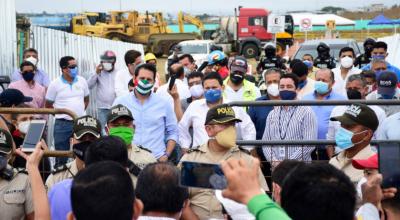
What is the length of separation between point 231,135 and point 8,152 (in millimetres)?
1803

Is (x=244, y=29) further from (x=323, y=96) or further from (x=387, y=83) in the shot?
(x=387, y=83)

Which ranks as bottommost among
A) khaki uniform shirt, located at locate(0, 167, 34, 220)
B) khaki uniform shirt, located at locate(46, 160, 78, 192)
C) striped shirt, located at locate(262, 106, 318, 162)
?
khaki uniform shirt, located at locate(0, 167, 34, 220)

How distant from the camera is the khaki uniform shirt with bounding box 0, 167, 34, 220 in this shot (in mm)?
4977

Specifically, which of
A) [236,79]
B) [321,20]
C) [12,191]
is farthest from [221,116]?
[321,20]

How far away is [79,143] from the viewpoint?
18.3ft

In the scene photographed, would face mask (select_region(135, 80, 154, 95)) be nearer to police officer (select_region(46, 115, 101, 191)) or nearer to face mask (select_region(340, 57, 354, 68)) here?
police officer (select_region(46, 115, 101, 191))

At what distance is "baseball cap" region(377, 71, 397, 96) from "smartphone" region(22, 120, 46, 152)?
13.5ft

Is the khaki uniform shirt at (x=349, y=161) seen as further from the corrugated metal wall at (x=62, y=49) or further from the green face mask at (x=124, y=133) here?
the corrugated metal wall at (x=62, y=49)

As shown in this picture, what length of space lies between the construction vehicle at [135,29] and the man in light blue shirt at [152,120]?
3754cm

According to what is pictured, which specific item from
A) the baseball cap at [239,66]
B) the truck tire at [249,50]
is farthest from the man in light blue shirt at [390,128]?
the truck tire at [249,50]

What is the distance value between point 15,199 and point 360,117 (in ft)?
9.08

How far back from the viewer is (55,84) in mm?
10070

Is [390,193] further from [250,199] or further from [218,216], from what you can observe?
[218,216]

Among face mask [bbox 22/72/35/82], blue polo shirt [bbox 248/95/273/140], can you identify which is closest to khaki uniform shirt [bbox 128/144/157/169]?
blue polo shirt [bbox 248/95/273/140]
